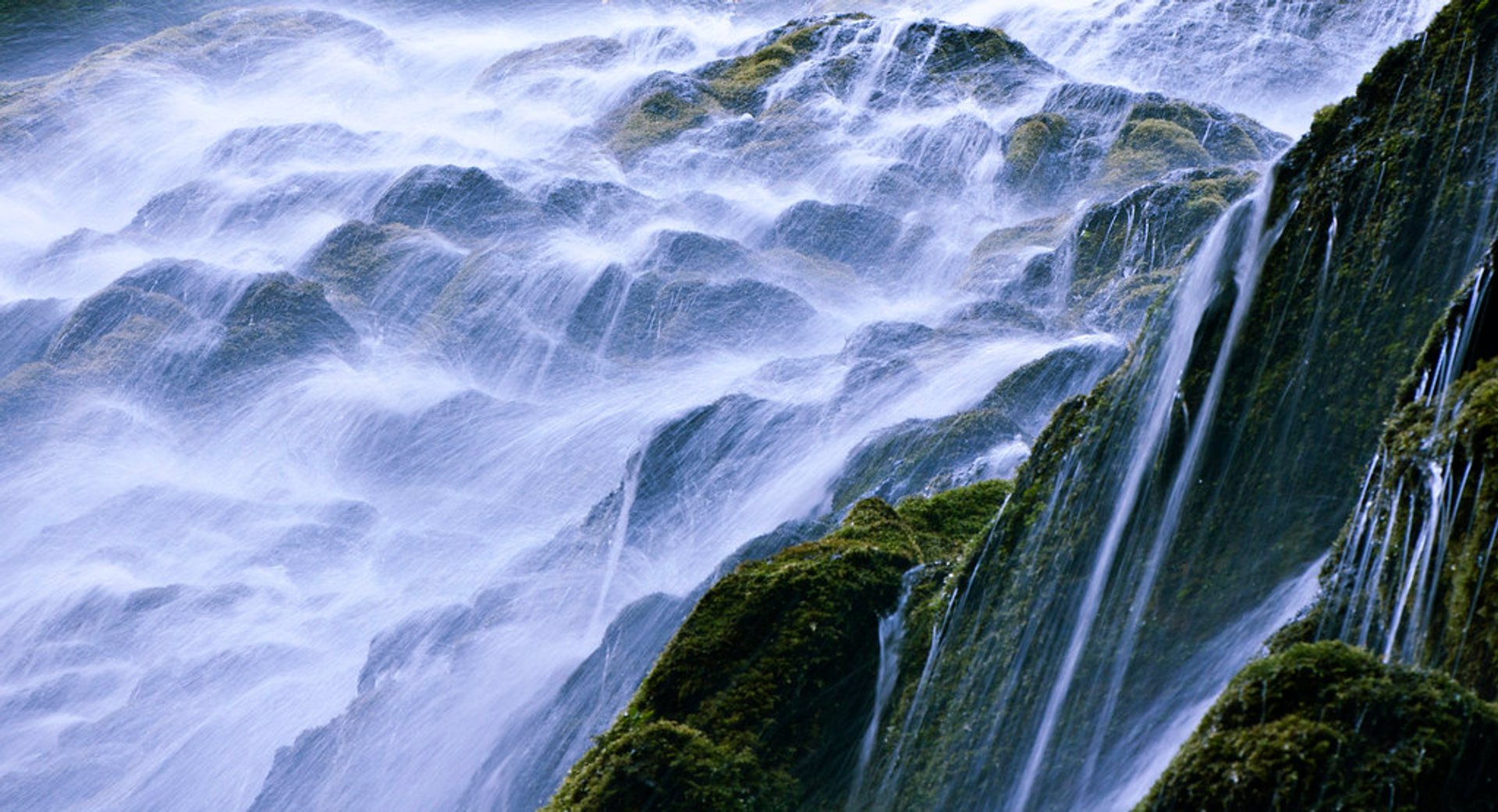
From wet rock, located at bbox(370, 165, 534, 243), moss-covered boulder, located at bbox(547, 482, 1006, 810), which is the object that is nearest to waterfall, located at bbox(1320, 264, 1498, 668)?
moss-covered boulder, located at bbox(547, 482, 1006, 810)

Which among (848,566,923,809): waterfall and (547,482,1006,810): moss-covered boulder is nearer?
(547,482,1006,810): moss-covered boulder

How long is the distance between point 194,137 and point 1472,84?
26.0 meters

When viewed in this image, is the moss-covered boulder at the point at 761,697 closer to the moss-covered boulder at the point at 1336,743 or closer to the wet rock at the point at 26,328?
the moss-covered boulder at the point at 1336,743

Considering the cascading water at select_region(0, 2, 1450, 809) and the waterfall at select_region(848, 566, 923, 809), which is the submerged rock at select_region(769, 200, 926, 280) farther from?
the waterfall at select_region(848, 566, 923, 809)

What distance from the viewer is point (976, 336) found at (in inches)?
619

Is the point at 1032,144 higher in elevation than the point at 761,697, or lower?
higher

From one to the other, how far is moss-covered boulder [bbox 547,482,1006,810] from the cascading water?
71.8 inches

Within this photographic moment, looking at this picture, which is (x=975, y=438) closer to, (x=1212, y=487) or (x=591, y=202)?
(x=1212, y=487)

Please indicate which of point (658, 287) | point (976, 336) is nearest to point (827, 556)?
point (976, 336)

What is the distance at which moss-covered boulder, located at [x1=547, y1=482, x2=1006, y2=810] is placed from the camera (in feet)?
20.1

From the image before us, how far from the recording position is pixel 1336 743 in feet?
13.1

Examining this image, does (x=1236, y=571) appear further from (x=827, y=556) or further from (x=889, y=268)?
(x=889, y=268)

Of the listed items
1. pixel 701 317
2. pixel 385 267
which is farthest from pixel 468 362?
pixel 701 317

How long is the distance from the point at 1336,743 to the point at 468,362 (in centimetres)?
1558
